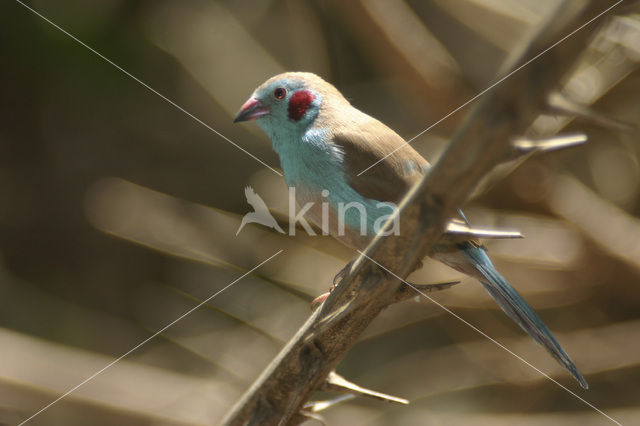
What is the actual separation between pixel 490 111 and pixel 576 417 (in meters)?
3.27

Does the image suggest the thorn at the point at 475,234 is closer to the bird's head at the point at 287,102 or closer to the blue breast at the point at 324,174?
the blue breast at the point at 324,174

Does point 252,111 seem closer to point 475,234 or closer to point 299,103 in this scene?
point 299,103

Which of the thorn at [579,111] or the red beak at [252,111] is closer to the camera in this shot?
the thorn at [579,111]

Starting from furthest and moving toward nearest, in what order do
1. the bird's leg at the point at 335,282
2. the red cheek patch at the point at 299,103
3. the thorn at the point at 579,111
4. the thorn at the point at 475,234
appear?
the red cheek patch at the point at 299,103, the bird's leg at the point at 335,282, the thorn at the point at 475,234, the thorn at the point at 579,111

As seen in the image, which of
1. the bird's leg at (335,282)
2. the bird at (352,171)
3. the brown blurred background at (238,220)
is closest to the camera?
the bird's leg at (335,282)

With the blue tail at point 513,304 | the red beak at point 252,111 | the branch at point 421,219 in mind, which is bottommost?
the branch at point 421,219

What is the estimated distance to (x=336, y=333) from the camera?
1.47 metres

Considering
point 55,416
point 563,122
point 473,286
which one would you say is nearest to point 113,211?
point 55,416

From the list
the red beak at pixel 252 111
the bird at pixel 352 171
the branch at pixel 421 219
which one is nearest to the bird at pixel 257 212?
the red beak at pixel 252 111

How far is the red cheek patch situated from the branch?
1.36 metres

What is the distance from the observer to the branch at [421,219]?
865mm

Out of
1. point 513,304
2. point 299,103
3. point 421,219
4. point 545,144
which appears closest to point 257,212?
point 299,103

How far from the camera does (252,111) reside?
280cm

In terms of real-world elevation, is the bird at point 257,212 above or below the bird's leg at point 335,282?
above
